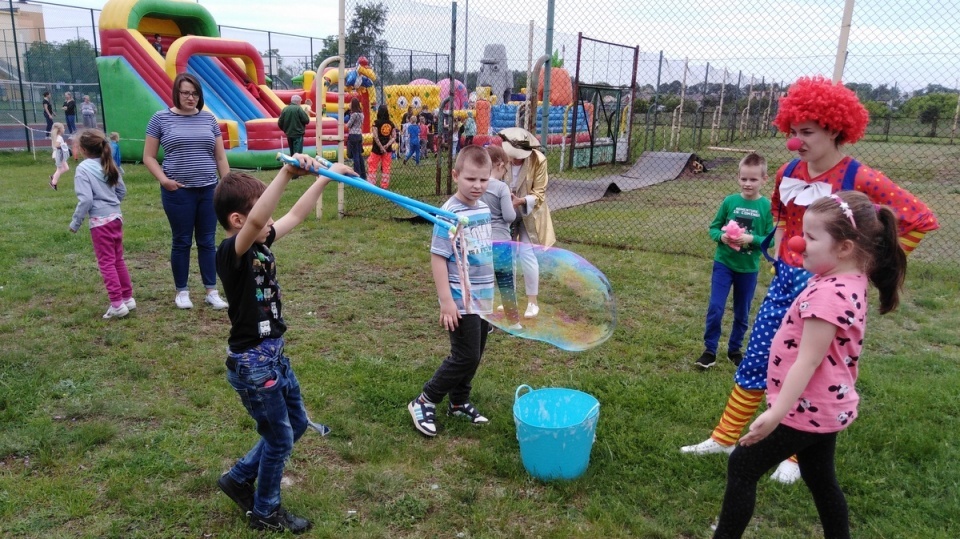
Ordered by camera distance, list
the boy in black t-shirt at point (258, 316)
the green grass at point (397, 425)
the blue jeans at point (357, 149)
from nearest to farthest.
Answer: the boy in black t-shirt at point (258, 316) → the green grass at point (397, 425) → the blue jeans at point (357, 149)

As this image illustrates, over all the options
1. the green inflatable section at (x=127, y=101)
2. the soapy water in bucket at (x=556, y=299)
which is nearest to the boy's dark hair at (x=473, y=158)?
the soapy water in bucket at (x=556, y=299)

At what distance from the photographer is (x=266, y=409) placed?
275cm

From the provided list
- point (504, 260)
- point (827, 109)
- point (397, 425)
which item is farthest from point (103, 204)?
point (827, 109)

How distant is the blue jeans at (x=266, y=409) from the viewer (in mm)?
2703

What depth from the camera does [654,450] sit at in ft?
11.9

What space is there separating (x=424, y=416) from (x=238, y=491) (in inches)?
44.7

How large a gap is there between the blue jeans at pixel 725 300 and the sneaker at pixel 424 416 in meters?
2.14

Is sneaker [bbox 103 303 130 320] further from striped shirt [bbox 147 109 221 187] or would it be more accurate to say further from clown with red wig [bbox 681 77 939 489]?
clown with red wig [bbox 681 77 939 489]

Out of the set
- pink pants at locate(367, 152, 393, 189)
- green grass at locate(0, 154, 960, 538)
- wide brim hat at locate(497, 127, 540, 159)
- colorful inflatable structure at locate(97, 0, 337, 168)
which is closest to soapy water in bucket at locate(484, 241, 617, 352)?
green grass at locate(0, 154, 960, 538)

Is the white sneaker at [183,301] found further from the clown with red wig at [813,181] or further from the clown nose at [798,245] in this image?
the clown nose at [798,245]

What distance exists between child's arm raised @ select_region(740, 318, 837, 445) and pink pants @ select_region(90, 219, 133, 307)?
521 cm

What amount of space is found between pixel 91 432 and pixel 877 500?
13.5 feet

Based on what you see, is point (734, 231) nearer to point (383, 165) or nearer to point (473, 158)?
point (473, 158)

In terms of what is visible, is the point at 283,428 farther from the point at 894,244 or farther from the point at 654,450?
the point at 894,244
